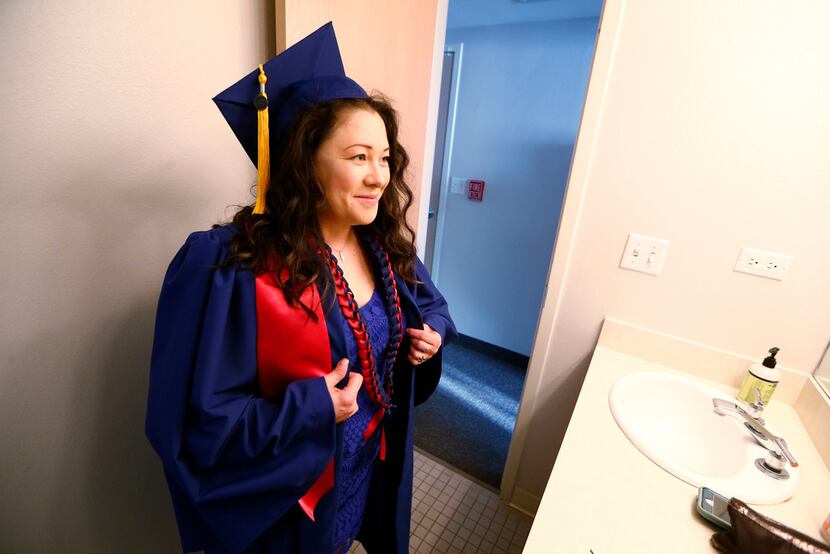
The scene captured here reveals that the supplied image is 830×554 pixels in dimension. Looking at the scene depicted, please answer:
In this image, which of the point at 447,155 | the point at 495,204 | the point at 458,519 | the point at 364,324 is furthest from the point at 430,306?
the point at 447,155

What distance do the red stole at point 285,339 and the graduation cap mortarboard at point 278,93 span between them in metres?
0.18

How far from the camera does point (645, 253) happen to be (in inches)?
46.1

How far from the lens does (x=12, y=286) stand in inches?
25.6

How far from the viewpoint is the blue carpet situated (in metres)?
1.88

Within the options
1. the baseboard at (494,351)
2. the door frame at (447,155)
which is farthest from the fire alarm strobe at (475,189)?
the baseboard at (494,351)

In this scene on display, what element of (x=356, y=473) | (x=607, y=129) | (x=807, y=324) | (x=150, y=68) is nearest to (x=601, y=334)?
(x=807, y=324)

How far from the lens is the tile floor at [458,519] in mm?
1462

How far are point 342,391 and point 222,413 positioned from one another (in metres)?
0.20

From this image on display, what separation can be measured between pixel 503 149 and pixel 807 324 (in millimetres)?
1722

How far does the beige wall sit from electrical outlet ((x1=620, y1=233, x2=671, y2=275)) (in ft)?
2.49

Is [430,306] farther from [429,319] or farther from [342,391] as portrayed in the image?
[342,391]

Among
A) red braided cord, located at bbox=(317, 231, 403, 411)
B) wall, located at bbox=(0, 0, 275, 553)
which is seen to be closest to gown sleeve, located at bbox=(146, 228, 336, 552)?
red braided cord, located at bbox=(317, 231, 403, 411)

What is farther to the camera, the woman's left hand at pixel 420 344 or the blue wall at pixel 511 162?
the blue wall at pixel 511 162

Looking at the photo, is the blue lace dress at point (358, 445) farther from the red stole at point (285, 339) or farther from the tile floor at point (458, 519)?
the tile floor at point (458, 519)
